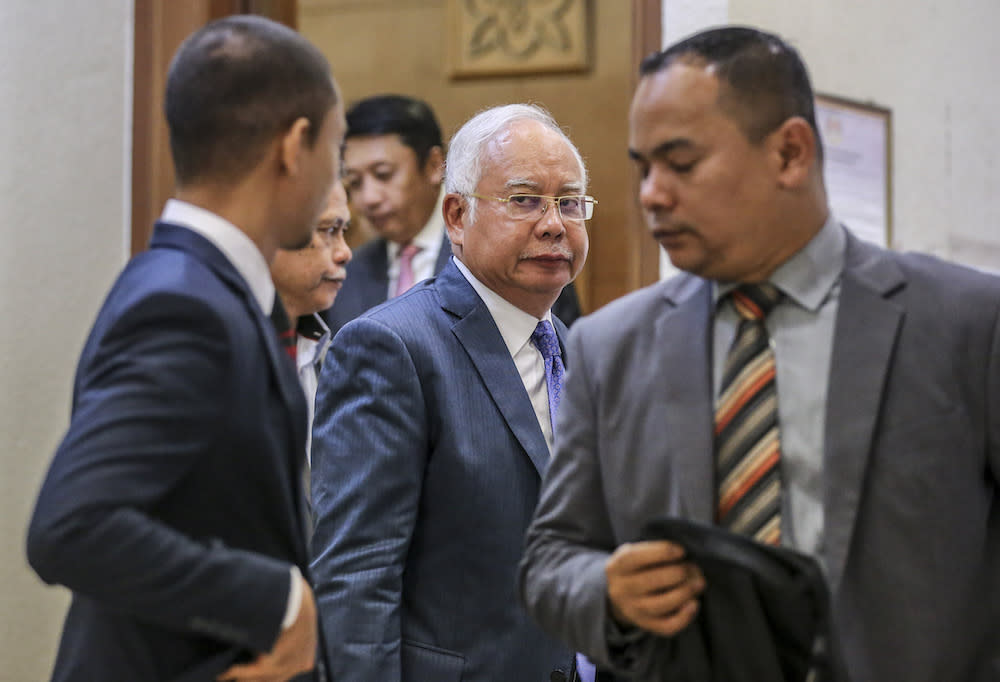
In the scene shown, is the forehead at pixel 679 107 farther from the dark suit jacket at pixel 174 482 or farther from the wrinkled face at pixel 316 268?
the wrinkled face at pixel 316 268

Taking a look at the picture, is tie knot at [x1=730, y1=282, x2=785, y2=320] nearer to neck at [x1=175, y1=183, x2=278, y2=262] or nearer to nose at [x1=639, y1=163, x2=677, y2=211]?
nose at [x1=639, y1=163, x2=677, y2=211]

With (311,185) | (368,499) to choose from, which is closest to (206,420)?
(311,185)

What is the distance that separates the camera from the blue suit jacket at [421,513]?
6.70 ft

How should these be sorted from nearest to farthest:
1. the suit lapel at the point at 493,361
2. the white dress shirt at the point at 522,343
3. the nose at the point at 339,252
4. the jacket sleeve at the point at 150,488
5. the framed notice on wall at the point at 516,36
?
the jacket sleeve at the point at 150,488 → the suit lapel at the point at 493,361 → the white dress shirt at the point at 522,343 → the nose at the point at 339,252 → the framed notice on wall at the point at 516,36

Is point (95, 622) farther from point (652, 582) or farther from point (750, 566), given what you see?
point (750, 566)

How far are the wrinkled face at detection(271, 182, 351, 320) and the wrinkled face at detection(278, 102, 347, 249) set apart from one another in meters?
0.96

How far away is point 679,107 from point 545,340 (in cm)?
94

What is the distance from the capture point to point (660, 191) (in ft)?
4.87

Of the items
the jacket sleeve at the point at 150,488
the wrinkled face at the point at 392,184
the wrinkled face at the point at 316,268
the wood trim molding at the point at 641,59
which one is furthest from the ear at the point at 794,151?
the wrinkled face at the point at 392,184

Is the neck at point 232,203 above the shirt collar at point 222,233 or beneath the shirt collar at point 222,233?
above

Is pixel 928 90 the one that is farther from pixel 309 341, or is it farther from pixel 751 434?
pixel 751 434

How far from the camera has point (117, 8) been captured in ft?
12.5

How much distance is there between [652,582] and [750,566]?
121 mm

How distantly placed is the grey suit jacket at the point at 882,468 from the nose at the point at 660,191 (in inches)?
6.0
